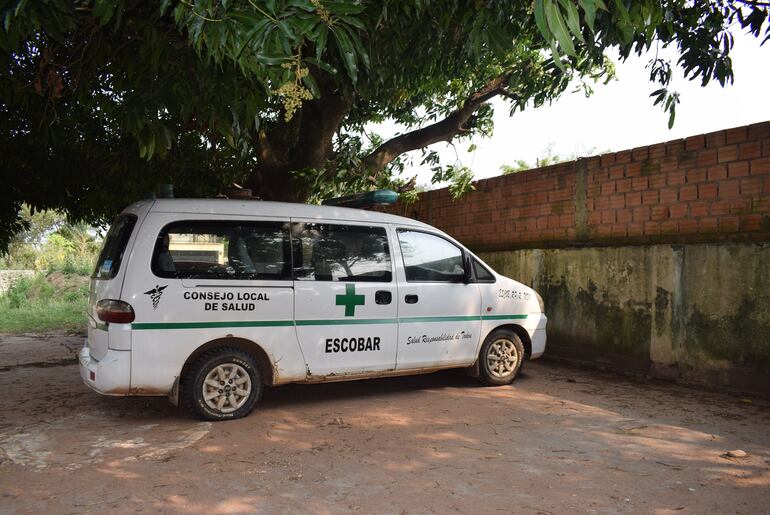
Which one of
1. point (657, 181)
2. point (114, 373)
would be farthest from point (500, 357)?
point (114, 373)

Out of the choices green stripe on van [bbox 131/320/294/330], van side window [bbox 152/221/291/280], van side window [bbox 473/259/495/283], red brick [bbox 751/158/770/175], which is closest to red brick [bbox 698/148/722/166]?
red brick [bbox 751/158/770/175]

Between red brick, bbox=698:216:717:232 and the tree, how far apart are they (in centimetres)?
168

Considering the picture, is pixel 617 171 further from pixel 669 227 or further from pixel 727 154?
pixel 727 154

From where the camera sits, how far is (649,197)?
651 centimetres

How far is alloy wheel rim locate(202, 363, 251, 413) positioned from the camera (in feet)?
15.5

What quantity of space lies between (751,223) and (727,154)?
2.36ft

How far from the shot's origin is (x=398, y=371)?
5.54 m

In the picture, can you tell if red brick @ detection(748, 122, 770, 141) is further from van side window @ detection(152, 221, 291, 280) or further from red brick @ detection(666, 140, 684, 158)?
van side window @ detection(152, 221, 291, 280)

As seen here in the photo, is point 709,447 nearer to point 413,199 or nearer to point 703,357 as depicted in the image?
point 703,357

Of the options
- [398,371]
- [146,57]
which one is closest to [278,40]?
[146,57]

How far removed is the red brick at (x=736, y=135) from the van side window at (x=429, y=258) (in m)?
2.82

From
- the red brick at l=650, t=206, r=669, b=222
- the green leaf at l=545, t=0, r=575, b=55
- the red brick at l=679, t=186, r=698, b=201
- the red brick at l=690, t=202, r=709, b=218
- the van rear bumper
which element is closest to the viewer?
the green leaf at l=545, t=0, r=575, b=55

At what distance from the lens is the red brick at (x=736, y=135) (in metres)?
5.64

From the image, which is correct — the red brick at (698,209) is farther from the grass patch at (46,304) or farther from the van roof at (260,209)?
the grass patch at (46,304)
